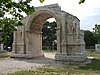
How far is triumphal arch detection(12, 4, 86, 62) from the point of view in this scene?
2003cm

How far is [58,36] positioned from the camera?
20.9m

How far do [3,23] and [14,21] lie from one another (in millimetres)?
213

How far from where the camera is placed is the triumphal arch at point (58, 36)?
20031 mm

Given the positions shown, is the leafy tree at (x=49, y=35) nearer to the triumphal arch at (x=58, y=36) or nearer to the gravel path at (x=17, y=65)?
the triumphal arch at (x=58, y=36)

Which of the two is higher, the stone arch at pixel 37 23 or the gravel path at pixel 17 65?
the stone arch at pixel 37 23

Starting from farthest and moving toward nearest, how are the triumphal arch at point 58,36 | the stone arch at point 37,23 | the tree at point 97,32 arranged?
the tree at point 97,32 → the stone arch at point 37,23 → the triumphal arch at point 58,36

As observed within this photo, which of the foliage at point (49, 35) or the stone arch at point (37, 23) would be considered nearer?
the stone arch at point (37, 23)

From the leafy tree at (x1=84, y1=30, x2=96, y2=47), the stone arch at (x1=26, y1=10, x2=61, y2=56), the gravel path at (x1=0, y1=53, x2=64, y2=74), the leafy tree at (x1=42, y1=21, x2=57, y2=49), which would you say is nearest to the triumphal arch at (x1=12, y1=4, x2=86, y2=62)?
the stone arch at (x1=26, y1=10, x2=61, y2=56)

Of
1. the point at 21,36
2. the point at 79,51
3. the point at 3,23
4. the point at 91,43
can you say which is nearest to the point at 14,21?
the point at 3,23

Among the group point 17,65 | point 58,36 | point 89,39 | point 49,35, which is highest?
point 49,35

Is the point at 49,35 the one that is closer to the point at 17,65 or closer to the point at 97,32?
the point at 97,32

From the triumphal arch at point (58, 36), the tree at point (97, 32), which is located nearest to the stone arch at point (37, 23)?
the triumphal arch at point (58, 36)

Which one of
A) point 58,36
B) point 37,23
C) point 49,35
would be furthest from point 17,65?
point 49,35

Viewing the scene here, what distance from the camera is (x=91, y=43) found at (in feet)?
197
